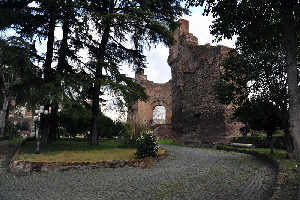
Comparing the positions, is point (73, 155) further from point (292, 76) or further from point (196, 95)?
point (196, 95)

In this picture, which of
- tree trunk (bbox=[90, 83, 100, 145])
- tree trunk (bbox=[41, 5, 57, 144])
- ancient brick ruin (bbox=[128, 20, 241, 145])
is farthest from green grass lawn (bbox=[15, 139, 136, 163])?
ancient brick ruin (bbox=[128, 20, 241, 145])

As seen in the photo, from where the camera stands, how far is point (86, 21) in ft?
42.1

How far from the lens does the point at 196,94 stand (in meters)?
20.1

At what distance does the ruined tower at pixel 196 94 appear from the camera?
18141 mm

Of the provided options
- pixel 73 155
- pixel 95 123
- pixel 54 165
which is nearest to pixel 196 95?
pixel 95 123

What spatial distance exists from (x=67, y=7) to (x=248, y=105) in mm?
9426

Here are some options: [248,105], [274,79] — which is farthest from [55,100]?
[274,79]

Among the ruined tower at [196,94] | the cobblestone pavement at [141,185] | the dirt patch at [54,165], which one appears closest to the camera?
the cobblestone pavement at [141,185]

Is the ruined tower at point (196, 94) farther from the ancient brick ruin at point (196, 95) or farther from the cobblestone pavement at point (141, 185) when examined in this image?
the cobblestone pavement at point (141, 185)

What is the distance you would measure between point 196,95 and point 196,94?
3.2 inches

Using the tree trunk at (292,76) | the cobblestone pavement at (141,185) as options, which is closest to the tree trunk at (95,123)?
the cobblestone pavement at (141,185)

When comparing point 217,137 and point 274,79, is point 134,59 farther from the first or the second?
point 274,79

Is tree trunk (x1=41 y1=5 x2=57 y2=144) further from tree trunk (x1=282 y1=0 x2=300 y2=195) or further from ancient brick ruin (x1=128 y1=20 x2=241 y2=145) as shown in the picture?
tree trunk (x1=282 y1=0 x2=300 y2=195)

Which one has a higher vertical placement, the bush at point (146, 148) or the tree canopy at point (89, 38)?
the tree canopy at point (89, 38)
